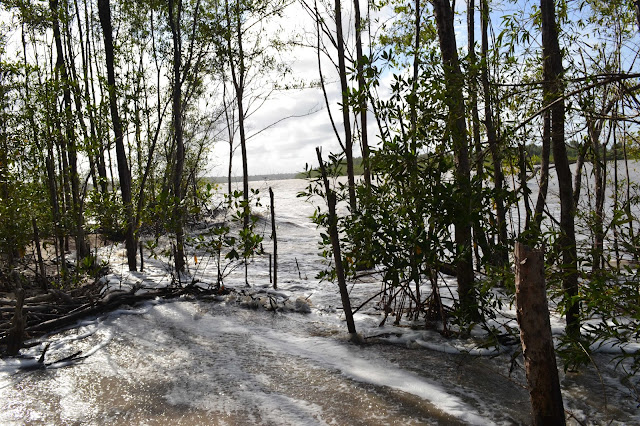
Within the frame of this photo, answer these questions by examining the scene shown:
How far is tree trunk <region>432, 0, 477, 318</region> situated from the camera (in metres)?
4.39

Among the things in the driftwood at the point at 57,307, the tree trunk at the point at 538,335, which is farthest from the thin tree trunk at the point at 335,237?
the driftwood at the point at 57,307

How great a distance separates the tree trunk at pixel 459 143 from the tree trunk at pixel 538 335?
1.14 metres

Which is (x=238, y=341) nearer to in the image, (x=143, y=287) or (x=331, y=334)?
(x=331, y=334)

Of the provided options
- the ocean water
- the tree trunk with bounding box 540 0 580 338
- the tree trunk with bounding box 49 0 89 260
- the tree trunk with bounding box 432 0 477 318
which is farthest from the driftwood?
the tree trunk with bounding box 540 0 580 338

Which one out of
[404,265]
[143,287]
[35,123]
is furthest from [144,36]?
[404,265]

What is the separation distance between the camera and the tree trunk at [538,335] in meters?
3.11

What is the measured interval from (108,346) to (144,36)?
464 inches

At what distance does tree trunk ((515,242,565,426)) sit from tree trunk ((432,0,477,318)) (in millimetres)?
1137

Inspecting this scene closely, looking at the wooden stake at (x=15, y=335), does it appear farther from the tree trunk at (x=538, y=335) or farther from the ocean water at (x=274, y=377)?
the tree trunk at (x=538, y=335)

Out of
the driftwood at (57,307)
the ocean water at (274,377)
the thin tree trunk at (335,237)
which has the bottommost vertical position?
the ocean water at (274,377)

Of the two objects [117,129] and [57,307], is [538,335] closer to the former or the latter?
[57,307]

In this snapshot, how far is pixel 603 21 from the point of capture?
9430 mm

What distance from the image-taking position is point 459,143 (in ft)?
15.6

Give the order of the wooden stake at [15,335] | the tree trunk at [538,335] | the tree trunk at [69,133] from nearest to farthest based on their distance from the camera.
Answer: the tree trunk at [538,335]
the wooden stake at [15,335]
the tree trunk at [69,133]
